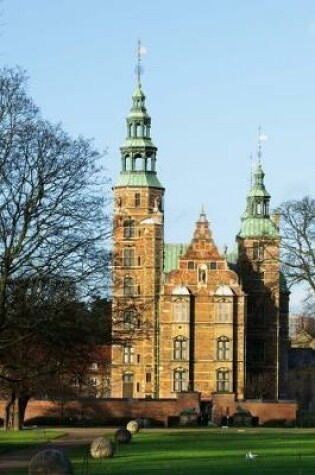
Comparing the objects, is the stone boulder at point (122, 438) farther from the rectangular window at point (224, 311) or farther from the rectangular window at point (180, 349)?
the rectangular window at point (224, 311)

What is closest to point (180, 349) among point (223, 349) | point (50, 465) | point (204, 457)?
point (223, 349)

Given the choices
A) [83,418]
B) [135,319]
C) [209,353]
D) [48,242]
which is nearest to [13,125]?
[48,242]

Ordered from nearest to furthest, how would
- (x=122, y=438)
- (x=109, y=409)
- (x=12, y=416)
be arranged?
(x=122, y=438) < (x=12, y=416) < (x=109, y=409)

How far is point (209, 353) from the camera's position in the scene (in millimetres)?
111312

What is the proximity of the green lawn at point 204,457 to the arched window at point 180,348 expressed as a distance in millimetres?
55829

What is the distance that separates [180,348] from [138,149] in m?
19.3

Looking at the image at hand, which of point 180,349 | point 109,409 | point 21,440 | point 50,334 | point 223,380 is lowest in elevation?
point 21,440

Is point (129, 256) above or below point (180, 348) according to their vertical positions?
above

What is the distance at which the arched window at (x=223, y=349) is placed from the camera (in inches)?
4375

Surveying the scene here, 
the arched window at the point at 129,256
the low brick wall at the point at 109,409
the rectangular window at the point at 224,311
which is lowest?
the low brick wall at the point at 109,409

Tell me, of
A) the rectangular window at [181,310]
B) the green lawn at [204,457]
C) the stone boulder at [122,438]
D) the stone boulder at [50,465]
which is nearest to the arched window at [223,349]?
the rectangular window at [181,310]

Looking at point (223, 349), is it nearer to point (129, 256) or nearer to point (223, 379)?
point (223, 379)

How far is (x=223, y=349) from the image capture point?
365 ft

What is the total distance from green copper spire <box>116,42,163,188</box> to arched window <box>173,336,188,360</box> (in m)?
15.1
